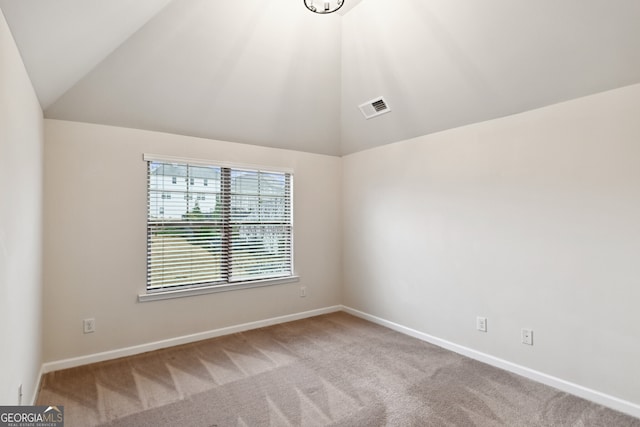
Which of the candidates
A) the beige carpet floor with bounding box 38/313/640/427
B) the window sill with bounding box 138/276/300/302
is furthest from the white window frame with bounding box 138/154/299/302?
the beige carpet floor with bounding box 38/313/640/427

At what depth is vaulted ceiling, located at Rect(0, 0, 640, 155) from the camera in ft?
7.01

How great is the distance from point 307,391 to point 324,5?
9.52ft

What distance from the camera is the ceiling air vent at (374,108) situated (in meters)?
3.61

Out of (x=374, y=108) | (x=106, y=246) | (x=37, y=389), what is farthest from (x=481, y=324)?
(x=37, y=389)

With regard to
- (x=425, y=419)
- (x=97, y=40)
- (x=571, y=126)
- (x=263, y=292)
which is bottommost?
(x=425, y=419)

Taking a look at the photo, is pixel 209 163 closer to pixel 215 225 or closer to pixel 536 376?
pixel 215 225

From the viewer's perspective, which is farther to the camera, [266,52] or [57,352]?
[266,52]

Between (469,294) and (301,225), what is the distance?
2.15 m

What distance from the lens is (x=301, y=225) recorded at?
14.4ft

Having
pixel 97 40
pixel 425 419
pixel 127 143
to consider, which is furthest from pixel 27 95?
pixel 425 419

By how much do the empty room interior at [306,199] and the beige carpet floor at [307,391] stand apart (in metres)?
0.02

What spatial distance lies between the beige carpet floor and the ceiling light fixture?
2.88 m

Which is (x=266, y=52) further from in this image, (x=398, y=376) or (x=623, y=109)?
(x=398, y=376)

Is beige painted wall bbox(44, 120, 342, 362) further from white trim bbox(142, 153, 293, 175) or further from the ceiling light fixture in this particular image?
the ceiling light fixture
